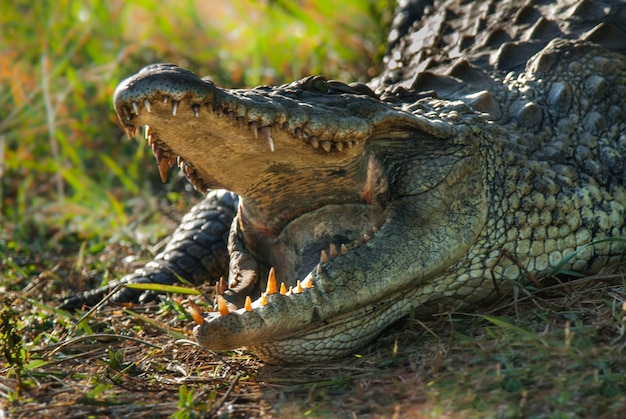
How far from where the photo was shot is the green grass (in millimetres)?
2234

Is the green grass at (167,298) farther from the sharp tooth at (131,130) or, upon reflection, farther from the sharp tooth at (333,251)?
the sharp tooth at (131,130)

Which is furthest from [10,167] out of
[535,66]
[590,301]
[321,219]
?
[590,301]

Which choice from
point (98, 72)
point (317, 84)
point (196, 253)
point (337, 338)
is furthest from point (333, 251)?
point (98, 72)

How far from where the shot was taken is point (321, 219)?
2867mm

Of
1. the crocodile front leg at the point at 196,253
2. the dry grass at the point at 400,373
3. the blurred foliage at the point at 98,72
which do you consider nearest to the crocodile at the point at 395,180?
the dry grass at the point at 400,373

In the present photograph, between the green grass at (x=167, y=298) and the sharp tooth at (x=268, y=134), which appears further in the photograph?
the sharp tooth at (x=268, y=134)

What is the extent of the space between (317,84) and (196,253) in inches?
58.7

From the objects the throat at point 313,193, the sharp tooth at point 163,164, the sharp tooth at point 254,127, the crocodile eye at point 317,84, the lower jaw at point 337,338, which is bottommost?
the lower jaw at point 337,338

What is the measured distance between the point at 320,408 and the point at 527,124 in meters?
1.53

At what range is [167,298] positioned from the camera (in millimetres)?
3387

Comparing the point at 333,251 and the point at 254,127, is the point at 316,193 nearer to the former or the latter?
the point at 333,251

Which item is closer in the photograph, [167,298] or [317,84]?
[317,84]

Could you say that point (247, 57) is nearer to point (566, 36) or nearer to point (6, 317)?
point (566, 36)

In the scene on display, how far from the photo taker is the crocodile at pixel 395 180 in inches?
95.2
